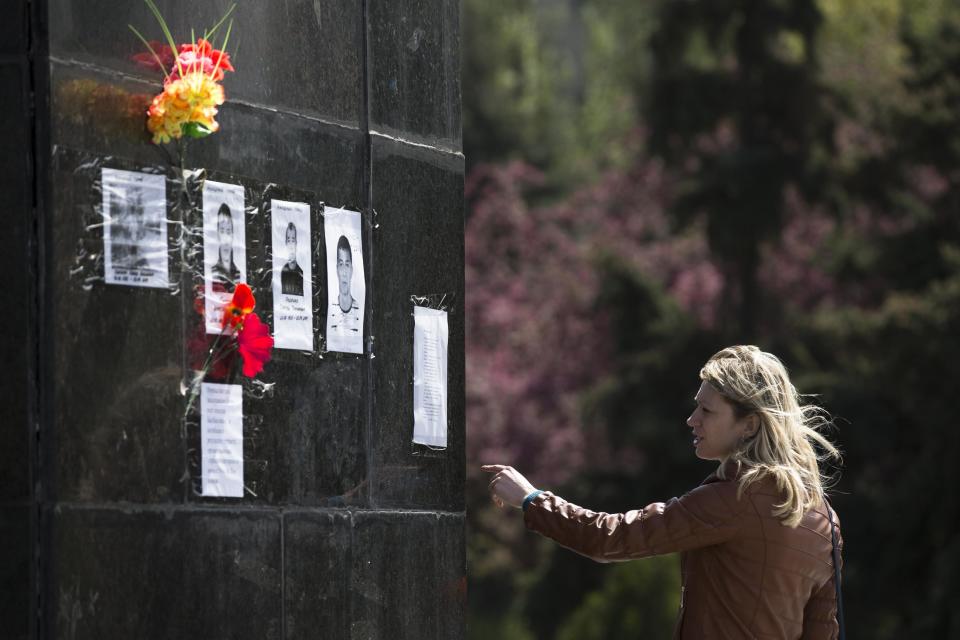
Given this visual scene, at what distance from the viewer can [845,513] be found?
2123cm

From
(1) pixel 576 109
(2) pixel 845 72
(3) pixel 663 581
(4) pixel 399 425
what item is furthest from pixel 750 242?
(1) pixel 576 109

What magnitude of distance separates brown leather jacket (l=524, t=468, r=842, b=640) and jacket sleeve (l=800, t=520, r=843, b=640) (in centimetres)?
4

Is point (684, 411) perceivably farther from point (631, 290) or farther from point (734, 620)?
point (734, 620)

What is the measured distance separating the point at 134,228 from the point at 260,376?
2.21 ft

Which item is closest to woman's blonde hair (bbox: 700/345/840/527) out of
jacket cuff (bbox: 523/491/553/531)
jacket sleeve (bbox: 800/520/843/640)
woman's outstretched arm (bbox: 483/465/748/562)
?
woman's outstretched arm (bbox: 483/465/748/562)

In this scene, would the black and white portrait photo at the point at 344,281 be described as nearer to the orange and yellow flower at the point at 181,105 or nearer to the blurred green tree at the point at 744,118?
the orange and yellow flower at the point at 181,105

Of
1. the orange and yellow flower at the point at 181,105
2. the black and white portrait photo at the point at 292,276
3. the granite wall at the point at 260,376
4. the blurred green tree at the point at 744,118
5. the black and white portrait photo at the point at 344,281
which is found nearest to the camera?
the granite wall at the point at 260,376

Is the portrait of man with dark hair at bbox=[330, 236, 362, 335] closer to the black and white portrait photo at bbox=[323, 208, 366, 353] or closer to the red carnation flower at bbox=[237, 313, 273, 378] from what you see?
the black and white portrait photo at bbox=[323, 208, 366, 353]

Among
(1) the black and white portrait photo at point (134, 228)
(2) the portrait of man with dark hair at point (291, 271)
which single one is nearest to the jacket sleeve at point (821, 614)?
(2) the portrait of man with dark hair at point (291, 271)

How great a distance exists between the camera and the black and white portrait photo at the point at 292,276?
5652 mm

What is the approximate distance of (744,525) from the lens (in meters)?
5.21

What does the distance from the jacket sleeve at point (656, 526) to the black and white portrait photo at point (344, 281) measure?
1008 millimetres

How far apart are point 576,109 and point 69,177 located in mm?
42105

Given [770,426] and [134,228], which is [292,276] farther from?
[770,426]
